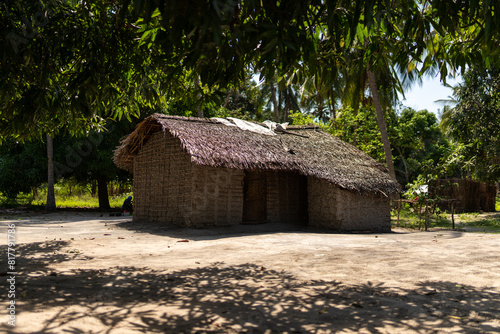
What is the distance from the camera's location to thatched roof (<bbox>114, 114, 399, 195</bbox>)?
35.4 ft

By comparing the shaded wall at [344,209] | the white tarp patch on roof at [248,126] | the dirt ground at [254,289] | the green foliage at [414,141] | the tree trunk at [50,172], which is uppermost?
the green foliage at [414,141]

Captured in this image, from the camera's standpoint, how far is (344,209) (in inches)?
455

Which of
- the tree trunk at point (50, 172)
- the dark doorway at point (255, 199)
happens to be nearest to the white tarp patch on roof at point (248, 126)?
the dark doorway at point (255, 199)

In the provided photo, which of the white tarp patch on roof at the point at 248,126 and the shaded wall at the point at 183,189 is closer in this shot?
the shaded wall at the point at 183,189

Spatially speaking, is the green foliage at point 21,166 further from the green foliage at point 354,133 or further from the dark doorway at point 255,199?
the green foliage at point 354,133

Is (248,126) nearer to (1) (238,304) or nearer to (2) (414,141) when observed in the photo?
(1) (238,304)

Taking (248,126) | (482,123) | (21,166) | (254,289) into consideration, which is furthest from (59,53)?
(482,123)

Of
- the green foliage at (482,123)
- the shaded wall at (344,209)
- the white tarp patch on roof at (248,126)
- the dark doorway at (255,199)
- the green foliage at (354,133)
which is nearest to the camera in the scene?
the shaded wall at (344,209)

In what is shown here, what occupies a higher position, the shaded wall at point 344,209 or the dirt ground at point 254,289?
the shaded wall at point 344,209

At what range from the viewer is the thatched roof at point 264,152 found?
10.8 m

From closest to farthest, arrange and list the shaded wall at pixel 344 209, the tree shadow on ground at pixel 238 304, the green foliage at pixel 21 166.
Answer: the tree shadow on ground at pixel 238 304 < the shaded wall at pixel 344 209 < the green foliage at pixel 21 166

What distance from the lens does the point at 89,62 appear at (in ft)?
15.3

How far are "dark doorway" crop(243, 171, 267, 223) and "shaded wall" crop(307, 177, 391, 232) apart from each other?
54.6 inches

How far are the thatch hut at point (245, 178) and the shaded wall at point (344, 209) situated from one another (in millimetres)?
27
